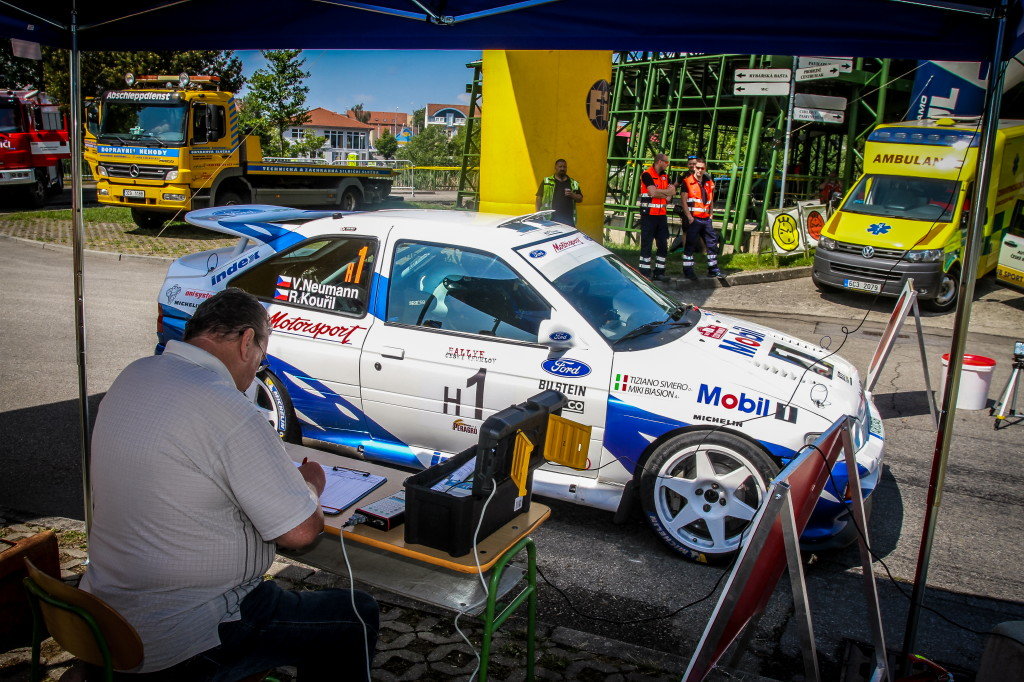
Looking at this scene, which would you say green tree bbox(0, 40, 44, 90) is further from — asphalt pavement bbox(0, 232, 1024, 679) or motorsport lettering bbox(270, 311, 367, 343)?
motorsport lettering bbox(270, 311, 367, 343)

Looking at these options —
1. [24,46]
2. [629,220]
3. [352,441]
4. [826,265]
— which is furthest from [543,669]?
[629,220]

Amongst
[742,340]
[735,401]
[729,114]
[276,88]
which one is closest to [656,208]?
[276,88]

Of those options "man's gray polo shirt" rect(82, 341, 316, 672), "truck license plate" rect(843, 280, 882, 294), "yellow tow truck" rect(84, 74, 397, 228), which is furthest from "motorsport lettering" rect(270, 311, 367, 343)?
"yellow tow truck" rect(84, 74, 397, 228)

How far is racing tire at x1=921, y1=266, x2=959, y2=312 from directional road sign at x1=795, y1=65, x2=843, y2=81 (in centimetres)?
367

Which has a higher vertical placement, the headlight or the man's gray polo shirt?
the headlight

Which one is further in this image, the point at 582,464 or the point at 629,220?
the point at 629,220

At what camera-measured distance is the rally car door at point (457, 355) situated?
451cm

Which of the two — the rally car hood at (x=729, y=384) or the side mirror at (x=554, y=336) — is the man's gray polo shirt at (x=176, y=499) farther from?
the rally car hood at (x=729, y=384)

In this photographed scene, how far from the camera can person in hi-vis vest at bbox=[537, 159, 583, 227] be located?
1214 centimetres

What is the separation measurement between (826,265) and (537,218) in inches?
312

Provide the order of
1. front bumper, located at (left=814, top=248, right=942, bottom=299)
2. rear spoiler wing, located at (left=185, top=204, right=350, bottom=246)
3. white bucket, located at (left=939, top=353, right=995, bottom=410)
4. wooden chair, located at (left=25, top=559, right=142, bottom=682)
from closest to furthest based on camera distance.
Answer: wooden chair, located at (left=25, top=559, right=142, bottom=682) → rear spoiler wing, located at (left=185, top=204, right=350, bottom=246) → white bucket, located at (left=939, top=353, right=995, bottom=410) → front bumper, located at (left=814, top=248, right=942, bottom=299)

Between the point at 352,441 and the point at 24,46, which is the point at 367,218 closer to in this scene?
the point at 352,441

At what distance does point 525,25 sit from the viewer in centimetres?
379

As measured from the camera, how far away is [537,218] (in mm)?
5652
